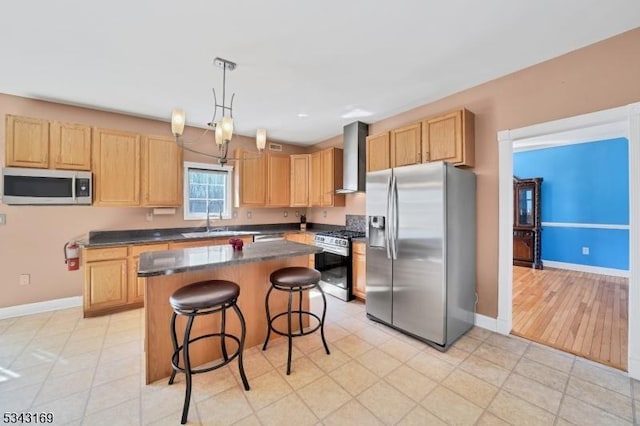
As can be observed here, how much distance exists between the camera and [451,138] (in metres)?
2.85

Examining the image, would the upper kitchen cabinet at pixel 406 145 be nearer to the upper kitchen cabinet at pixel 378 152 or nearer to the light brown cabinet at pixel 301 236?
the upper kitchen cabinet at pixel 378 152

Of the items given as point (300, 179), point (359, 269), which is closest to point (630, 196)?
point (359, 269)

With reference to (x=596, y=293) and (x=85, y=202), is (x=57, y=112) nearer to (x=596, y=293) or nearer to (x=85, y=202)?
(x=85, y=202)

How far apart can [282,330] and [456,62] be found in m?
3.12

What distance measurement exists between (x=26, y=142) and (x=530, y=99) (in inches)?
215

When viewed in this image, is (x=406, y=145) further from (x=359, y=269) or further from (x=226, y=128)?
(x=226, y=128)

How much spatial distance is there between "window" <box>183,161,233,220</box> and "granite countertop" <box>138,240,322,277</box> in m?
2.11

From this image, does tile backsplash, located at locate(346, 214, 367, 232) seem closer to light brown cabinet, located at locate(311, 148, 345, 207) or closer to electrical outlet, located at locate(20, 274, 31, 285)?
light brown cabinet, located at locate(311, 148, 345, 207)

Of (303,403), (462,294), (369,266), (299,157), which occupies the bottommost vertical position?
(303,403)

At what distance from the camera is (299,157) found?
5.04 metres

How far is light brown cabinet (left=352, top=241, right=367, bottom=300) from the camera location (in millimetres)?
3641

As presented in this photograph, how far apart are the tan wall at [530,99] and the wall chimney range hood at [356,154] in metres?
1.02

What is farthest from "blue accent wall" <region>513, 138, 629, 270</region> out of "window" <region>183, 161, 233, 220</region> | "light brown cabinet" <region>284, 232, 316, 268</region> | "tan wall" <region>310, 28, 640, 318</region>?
"window" <region>183, 161, 233, 220</region>

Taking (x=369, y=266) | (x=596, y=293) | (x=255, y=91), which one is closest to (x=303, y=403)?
(x=369, y=266)
